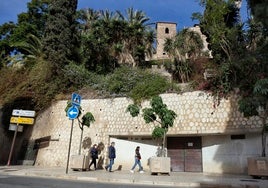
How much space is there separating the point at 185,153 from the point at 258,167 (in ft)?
17.4

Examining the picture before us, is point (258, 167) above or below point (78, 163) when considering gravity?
above

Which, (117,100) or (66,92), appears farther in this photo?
(66,92)

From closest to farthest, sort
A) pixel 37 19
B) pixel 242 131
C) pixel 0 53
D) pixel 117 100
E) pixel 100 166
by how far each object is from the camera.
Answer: pixel 242 131, pixel 100 166, pixel 117 100, pixel 0 53, pixel 37 19

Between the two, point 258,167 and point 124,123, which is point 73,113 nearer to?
point 124,123

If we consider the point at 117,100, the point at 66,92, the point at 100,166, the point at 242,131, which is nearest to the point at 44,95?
the point at 66,92

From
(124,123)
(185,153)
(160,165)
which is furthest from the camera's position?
(124,123)

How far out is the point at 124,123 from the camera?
17641mm

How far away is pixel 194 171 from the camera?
16.3m

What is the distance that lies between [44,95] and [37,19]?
15609mm


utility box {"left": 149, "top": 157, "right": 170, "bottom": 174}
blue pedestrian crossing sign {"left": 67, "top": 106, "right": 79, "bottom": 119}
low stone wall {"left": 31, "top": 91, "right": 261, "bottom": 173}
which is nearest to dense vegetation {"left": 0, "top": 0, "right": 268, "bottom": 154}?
low stone wall {"left": 31, "top": 91, "right": 261, "bottom": 173}

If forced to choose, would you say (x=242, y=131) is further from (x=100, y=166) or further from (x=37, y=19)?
(x=37, y=19)

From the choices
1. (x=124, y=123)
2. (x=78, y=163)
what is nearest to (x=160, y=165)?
(x=78, y=163)

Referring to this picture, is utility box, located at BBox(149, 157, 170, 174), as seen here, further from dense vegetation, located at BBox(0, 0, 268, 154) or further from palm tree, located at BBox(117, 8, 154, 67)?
palm tree, located at BBox(117, 8, 154, 67)

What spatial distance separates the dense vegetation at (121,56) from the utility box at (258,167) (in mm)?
2113
